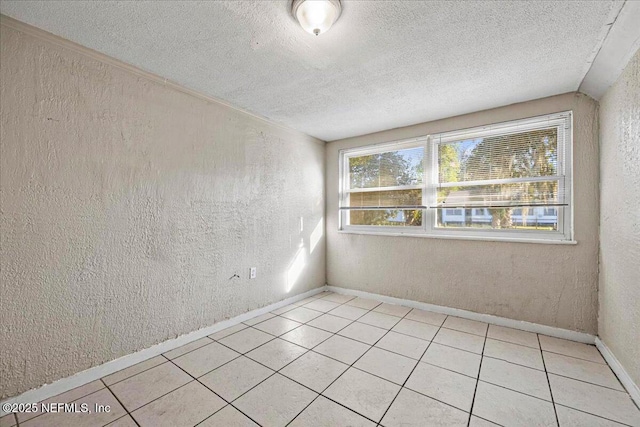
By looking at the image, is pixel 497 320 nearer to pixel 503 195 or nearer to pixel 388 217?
pixel 503 195

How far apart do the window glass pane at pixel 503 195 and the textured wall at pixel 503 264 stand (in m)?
0.20

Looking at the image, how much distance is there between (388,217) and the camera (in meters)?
3.65

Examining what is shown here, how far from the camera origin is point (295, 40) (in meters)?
1.78

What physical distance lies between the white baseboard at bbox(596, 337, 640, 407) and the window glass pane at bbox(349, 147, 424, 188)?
2.16 m

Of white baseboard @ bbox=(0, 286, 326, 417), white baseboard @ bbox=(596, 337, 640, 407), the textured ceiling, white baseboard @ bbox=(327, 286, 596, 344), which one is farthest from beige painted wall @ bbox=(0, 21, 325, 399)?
white baseboard @ bbox=(596, 337, 640, 407)

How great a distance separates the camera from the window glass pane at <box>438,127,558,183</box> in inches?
105

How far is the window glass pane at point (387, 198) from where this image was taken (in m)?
3.43

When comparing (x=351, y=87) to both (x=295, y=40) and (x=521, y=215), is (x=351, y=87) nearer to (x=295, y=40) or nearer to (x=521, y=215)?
(x=295, y=40)

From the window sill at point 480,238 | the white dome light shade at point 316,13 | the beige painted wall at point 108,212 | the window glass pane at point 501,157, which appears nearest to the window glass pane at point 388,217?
the window sill at point 480,238

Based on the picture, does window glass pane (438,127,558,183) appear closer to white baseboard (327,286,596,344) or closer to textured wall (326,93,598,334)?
textured wall (326,93,598,334)

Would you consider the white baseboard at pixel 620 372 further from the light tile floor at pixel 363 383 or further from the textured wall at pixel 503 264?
the textured wall at pixel 503 264

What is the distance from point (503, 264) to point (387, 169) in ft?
5.62

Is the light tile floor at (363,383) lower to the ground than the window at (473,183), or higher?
lower

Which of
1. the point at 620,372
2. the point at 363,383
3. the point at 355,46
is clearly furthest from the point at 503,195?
the point at 363,383
